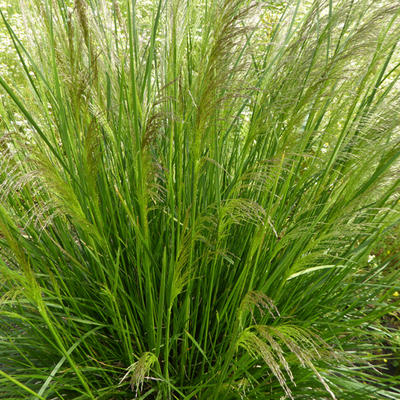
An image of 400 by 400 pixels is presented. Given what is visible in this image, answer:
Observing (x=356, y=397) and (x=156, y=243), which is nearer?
(x=356, y=397)

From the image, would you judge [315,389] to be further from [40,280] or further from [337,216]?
[40,280]

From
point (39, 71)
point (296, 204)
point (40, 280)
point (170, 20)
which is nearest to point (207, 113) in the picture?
point (170, 20)

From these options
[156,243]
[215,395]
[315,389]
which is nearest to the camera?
[215,395]

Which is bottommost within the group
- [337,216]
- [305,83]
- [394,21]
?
[337,216]

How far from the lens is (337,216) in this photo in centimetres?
131

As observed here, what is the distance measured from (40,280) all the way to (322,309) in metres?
1.05

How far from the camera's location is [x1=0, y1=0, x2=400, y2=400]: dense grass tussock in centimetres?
117

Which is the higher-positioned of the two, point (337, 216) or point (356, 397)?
point (337, 216)

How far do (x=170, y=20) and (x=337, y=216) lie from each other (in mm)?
797

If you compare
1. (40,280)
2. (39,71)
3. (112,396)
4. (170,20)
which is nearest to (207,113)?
(170,20)

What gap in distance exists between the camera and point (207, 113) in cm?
103

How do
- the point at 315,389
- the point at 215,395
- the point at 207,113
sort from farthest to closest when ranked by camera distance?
the point at 315,389 < the point at 215,395 < the point at 207,113

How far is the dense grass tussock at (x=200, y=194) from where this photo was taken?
1170 millimetres

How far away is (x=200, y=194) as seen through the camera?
57.0 inches
